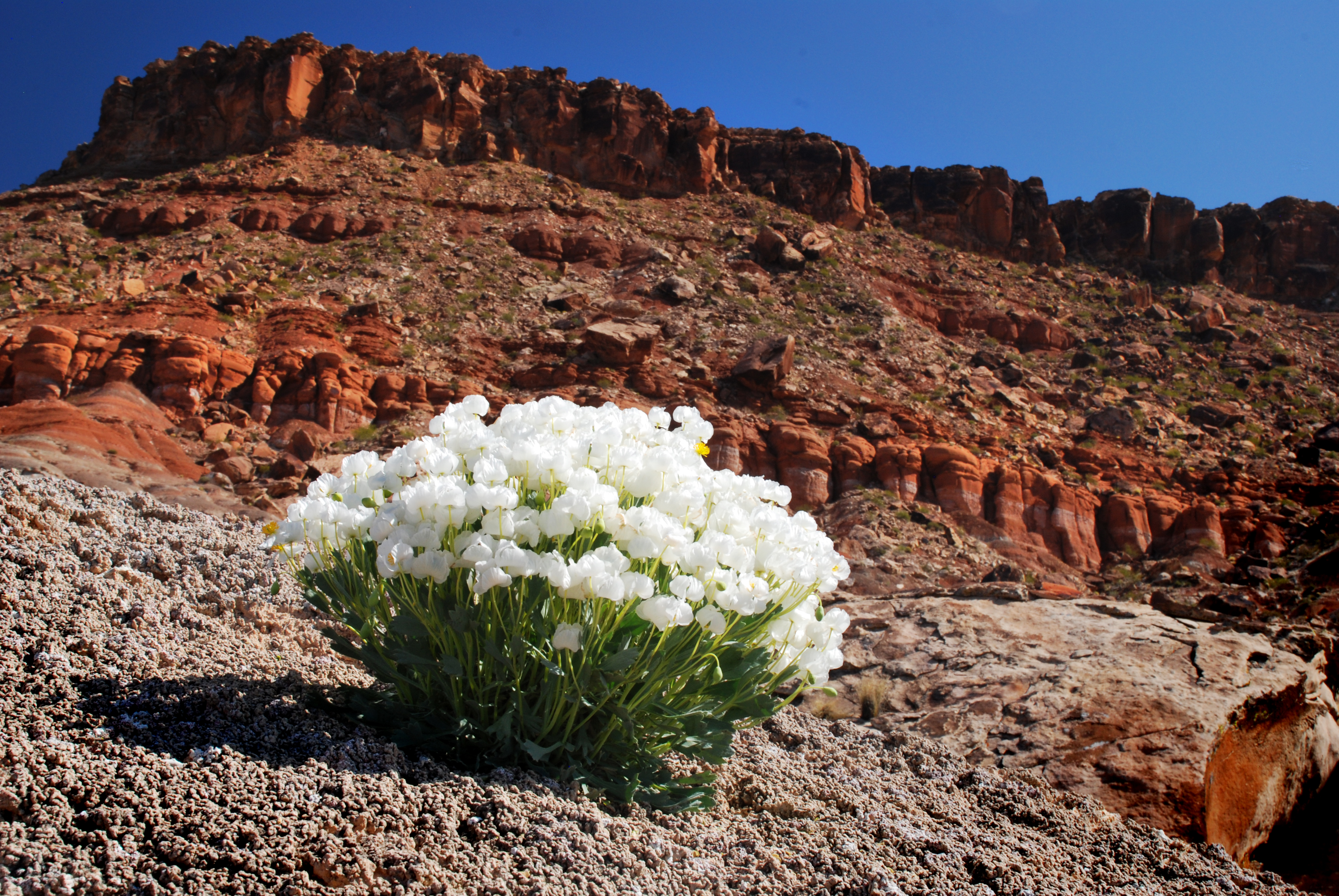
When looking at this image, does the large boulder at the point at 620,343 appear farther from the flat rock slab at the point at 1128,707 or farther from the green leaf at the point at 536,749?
the green leaf at the point at 536,749

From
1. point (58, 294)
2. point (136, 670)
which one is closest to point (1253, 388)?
point (136, 670)

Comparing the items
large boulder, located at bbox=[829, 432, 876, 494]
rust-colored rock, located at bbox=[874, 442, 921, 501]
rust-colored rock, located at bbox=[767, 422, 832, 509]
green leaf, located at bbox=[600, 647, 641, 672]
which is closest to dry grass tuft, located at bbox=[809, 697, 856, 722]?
green leaf, located at bbox=[600, 647, 641, 672]

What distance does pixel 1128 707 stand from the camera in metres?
5.71

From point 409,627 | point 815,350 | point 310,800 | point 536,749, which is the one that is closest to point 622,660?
point 536,749

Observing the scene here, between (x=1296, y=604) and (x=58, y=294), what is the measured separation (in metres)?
26.2

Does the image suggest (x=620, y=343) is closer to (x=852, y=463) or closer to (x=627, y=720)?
(x=852, y=463)

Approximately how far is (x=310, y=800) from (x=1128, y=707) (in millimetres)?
5627

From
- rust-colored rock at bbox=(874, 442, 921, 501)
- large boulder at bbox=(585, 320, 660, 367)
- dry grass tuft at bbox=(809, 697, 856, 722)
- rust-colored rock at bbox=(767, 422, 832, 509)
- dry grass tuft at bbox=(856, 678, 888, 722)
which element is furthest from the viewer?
large boulder at bbox=(585, 320, 660, 367)

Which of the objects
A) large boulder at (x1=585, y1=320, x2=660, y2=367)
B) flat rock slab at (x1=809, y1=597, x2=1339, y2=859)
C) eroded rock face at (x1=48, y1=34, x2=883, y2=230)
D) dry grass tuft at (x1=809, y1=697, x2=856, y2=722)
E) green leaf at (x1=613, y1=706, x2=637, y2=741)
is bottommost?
dry grass tuft at (x1=809, y1=697, x2=856, y2=722)

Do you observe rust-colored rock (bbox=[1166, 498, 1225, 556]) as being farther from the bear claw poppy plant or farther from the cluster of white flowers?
the bear claw poppy plant

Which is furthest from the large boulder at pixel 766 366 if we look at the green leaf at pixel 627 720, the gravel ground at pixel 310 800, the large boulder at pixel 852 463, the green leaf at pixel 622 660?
the green leaf at pixel 622 660

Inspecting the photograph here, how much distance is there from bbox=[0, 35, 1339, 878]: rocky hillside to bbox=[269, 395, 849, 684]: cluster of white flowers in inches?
128

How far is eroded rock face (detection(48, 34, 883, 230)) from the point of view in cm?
3484

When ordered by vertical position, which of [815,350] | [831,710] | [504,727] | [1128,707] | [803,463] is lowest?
[831,710]
